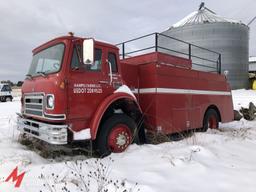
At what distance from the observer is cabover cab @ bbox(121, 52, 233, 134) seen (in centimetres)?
785

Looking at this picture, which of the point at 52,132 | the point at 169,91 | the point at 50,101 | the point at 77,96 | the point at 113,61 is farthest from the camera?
the point at 169,91

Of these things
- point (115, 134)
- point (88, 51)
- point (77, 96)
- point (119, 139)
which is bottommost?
point (119, 139)

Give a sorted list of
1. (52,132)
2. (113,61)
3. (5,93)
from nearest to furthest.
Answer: (52,132), (113,61), (5,93)

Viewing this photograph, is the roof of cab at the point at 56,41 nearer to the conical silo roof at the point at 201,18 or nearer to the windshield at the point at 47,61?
the windshield at the point at 47,61

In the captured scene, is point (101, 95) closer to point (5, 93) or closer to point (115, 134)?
point (115, 134)

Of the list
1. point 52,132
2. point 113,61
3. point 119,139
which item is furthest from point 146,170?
point 113,61

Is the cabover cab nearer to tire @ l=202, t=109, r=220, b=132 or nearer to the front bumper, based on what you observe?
tire @ l=202, t=109, r=220, b=132

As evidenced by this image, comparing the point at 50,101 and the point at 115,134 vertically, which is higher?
the point at 50,101

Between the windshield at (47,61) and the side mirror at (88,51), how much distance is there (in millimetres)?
692

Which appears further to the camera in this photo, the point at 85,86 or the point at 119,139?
the point at 119,139

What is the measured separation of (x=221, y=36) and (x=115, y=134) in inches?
1111

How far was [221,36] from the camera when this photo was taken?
3194cm

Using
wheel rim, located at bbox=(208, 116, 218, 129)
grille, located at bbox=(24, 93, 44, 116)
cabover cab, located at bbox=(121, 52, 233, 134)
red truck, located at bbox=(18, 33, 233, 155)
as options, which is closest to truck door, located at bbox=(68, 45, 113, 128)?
red truck, located at bbox=(18, 33, 233, 155)

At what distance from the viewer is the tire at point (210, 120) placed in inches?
396
